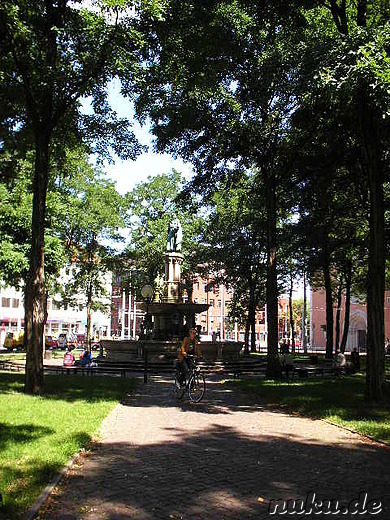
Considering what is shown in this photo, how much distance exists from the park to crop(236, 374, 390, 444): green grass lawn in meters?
0.08

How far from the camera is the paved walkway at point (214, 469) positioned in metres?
4.95

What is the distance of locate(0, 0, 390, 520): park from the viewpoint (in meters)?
5.75

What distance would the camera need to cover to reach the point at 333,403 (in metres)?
11.9

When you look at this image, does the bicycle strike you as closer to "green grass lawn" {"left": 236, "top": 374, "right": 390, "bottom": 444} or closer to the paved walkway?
"green grass lawn" {"left": 236, "top": 374, "right": 390, "bottom": 444}

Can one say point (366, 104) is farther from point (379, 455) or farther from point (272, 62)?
point (379, 455)

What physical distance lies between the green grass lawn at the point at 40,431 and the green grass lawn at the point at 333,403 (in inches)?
167

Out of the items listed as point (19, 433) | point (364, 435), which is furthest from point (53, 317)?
point (364, 435)

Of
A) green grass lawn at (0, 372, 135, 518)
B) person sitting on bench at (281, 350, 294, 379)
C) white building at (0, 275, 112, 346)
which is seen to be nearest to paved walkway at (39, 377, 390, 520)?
green grass lawn at (0, 372, 135, 518)

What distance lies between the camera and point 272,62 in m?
16.8

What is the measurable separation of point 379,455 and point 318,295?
7336 cm

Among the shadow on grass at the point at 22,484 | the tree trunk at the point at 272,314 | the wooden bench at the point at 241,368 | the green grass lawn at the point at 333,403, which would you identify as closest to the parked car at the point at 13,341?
the wooden bench at the point at 241,368

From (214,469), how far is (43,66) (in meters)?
10.2

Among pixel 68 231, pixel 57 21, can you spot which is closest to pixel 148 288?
pixel 57 21

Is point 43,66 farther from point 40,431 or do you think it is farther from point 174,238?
point 174,238
